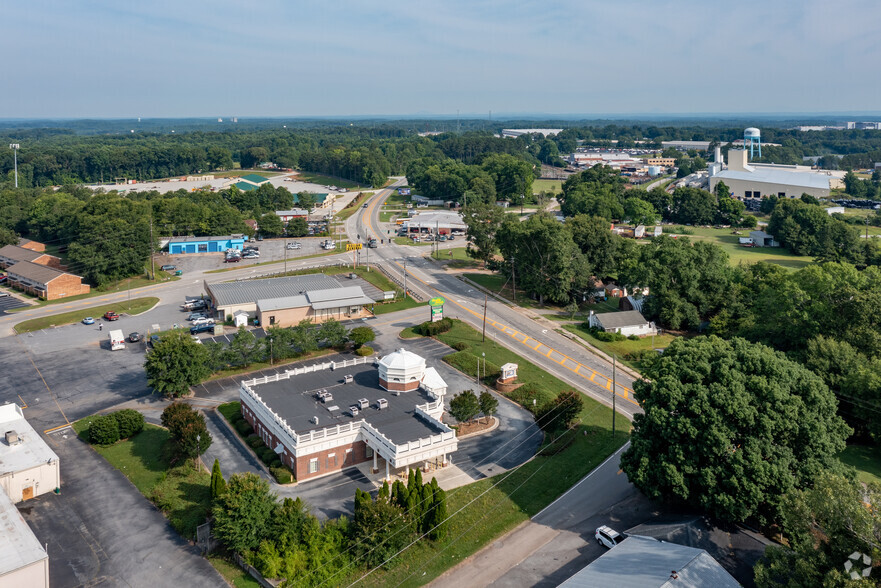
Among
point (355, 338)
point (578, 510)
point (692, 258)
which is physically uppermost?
point (692, 258)

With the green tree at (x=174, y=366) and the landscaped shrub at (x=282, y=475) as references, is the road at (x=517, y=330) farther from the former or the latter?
the green tree at (x=174, y=366)

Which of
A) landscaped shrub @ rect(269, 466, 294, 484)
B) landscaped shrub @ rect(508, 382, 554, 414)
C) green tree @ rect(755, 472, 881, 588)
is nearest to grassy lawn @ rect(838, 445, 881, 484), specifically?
green tree @ rect(755, 472, 881, 588)

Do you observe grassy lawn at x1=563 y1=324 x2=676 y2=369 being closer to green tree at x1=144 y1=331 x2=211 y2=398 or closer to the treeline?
the treeline

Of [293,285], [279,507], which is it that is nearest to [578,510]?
[279,507]

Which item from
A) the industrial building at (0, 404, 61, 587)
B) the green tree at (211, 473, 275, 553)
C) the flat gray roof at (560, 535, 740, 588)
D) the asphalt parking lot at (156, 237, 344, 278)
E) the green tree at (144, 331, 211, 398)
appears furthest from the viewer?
the asphalt parking lot at (156, 237, 344, 278)

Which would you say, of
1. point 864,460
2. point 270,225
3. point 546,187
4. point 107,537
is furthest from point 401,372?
point 546,187

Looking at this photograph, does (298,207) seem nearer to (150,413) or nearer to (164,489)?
(150,413)
